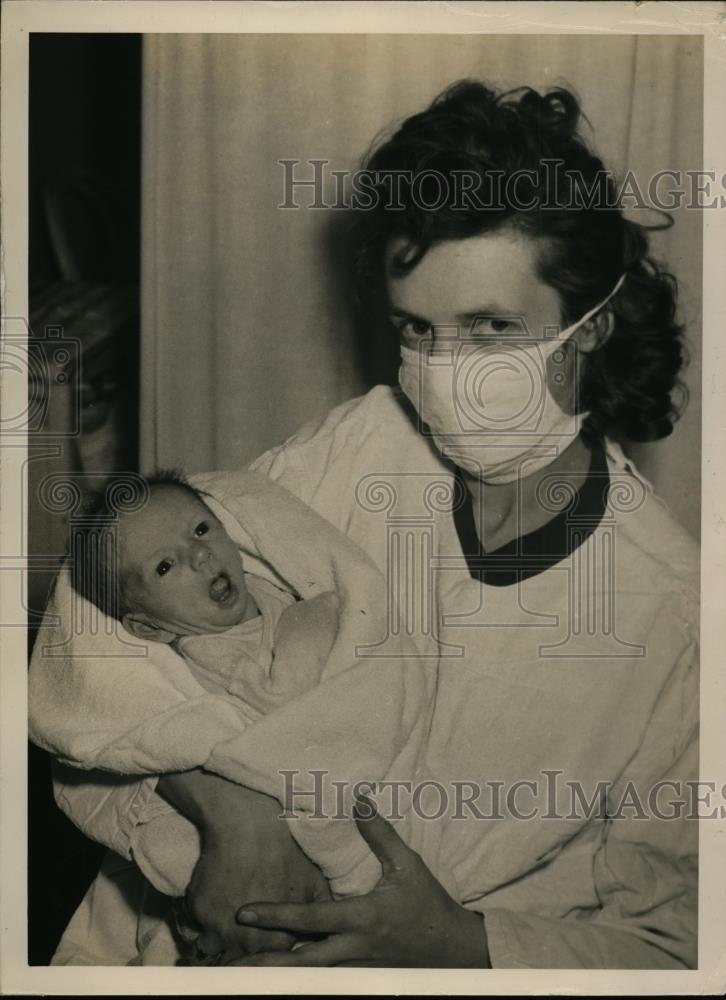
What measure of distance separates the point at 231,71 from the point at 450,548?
66cm

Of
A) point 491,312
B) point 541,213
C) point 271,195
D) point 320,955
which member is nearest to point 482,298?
point 491,312

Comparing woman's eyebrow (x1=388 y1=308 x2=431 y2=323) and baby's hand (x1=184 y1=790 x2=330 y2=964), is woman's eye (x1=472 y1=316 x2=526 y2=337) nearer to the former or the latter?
woman's eyebrow (x1=388 y1=308 x2=431 y2=323)

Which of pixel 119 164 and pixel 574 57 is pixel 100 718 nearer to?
pixel 119 164

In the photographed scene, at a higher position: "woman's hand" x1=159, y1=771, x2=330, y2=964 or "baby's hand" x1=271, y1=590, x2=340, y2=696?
"baby's hand" x1=271, y1=590, x2=340, y2=696

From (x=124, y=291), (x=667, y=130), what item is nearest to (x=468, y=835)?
(x=124, y=291)

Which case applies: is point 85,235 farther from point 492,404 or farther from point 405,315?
point 492,404

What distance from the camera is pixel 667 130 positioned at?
1.48 meters

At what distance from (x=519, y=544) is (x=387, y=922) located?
494 millimetres

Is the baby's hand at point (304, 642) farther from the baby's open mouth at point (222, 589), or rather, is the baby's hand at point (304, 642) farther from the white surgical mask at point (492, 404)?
the white surgical mask at point (492, 404)

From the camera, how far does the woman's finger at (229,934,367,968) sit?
4.70 ft

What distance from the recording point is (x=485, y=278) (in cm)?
143

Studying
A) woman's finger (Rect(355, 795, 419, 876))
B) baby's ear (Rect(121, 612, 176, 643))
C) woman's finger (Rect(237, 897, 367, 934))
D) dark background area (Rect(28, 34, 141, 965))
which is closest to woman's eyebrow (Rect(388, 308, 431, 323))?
dark background area (Rect(28, 34, 141, 965))

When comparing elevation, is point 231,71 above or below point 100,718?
above

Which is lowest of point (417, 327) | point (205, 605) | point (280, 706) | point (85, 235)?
point (280, 706)
